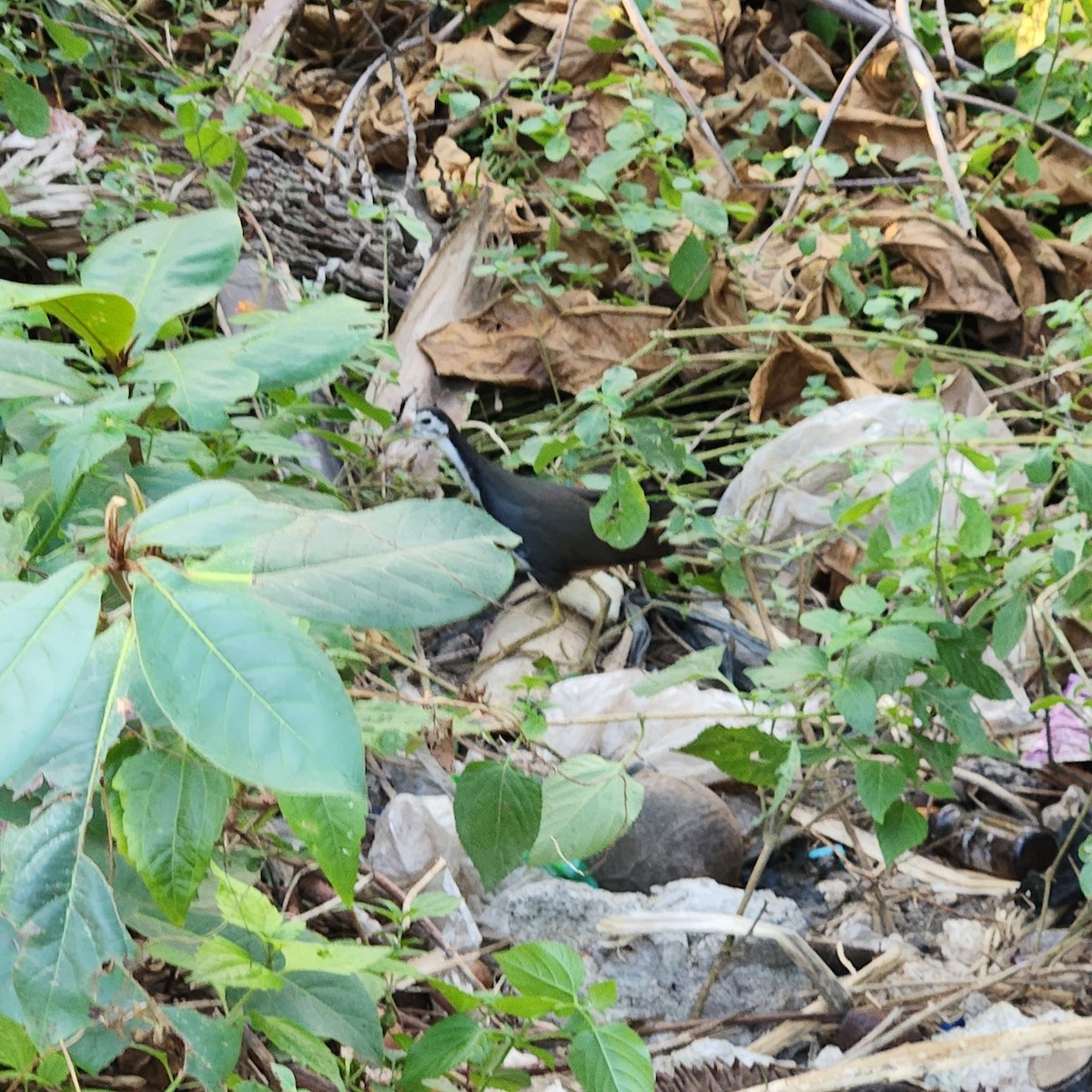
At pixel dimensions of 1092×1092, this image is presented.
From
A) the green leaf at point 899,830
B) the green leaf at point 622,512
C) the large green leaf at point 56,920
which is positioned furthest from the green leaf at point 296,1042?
the green leaf at point 622,512

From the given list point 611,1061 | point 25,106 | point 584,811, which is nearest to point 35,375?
point 584,811

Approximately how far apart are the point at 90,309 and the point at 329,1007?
2.37 ft

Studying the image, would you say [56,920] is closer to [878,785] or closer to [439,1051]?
[439,1051]

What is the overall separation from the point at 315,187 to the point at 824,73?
2177 mm

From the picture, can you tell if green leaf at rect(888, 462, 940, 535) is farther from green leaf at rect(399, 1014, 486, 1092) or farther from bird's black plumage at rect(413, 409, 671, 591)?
bird's black plumage at rect(413, 409, 671, 591)

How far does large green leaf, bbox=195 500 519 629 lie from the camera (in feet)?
2.66

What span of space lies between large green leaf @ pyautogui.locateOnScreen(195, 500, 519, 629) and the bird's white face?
2.47m

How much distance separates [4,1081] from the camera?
1034 millimetres

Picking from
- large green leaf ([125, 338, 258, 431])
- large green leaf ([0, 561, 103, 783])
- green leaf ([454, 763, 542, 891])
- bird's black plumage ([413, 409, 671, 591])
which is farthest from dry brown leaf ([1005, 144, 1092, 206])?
large green leaf ([0, 561, 103, 783])

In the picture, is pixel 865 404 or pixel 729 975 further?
pixel 865 404

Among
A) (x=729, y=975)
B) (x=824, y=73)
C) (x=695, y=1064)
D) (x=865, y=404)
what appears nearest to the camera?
(x=695, y=1064)

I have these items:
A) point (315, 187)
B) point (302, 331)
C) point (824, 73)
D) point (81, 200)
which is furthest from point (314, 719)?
point (824, 73)

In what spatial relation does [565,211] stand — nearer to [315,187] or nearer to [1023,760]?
[315,187]

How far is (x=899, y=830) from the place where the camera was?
5.26ft
